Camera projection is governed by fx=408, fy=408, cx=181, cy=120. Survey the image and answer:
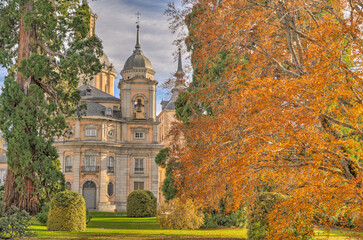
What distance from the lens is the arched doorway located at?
147ft

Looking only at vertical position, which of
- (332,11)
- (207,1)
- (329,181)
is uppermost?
(207,1)

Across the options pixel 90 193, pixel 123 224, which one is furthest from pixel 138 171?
pixel 123 224

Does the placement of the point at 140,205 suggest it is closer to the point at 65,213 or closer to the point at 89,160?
the point at 89,160

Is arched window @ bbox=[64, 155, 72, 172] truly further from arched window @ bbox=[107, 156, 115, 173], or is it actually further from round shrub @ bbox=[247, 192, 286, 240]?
round shrub @ bbox=[247, 192, 286, 240]

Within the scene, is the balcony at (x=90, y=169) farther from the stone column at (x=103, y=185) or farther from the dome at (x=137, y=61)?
the dome at (x=137, y=61)

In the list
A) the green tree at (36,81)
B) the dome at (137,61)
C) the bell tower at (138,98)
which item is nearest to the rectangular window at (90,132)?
the bell tower at (138,98)

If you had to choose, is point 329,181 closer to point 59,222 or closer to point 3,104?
point 59,222

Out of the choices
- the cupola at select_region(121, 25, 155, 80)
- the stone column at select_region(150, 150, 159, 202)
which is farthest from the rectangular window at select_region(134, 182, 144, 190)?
the cupola at select_region(121, 25, 155, 80)

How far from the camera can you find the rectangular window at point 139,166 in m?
47.9

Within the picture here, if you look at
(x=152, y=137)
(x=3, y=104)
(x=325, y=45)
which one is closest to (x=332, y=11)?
(x=325, y=45)

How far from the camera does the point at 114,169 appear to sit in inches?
1852

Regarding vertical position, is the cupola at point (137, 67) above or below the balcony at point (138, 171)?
above

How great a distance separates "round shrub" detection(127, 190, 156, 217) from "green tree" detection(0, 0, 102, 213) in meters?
14.6

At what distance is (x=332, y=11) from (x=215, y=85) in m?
4.06
